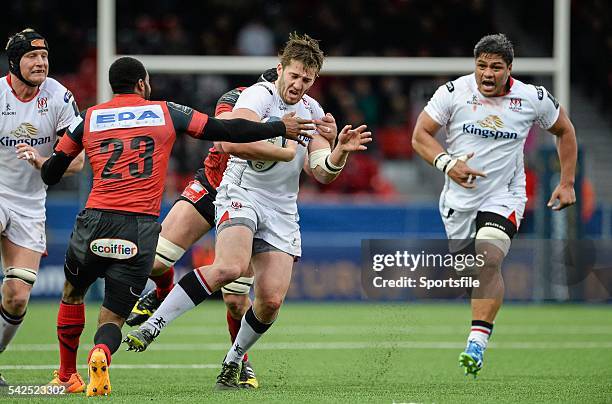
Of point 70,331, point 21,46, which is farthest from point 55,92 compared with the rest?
point 70,331

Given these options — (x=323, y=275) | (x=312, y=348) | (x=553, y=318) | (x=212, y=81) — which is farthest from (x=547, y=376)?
(x=212, y=81)

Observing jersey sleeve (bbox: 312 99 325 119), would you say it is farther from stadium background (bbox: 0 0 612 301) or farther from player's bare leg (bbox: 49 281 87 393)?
stadium background (bbox: 0 0 612 301)

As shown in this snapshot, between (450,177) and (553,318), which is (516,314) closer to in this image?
(553,318)

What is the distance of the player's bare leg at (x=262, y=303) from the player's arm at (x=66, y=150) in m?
1.58

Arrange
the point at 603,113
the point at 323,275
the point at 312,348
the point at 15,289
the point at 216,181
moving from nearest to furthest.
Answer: the point at 15,289 < the point at 216,181 < the point at 312,348 < the point at 323,275 < the point at 603,113

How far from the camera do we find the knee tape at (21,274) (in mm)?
8664

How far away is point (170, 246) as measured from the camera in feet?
30.2

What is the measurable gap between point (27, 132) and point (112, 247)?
1.75 metres

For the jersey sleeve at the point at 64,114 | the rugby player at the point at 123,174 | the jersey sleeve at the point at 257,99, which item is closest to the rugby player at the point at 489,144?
the jersey sleeve at the point at 257,99

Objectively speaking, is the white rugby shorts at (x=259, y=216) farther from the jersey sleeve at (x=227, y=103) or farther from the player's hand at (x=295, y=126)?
the player's hand at (x=295, y=126)

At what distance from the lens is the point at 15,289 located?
28.2 feet

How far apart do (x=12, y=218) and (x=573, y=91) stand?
1573 centimetres

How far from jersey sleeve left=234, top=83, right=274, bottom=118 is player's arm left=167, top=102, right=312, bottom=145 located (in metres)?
0.52

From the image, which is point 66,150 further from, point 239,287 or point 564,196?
point 564,196
